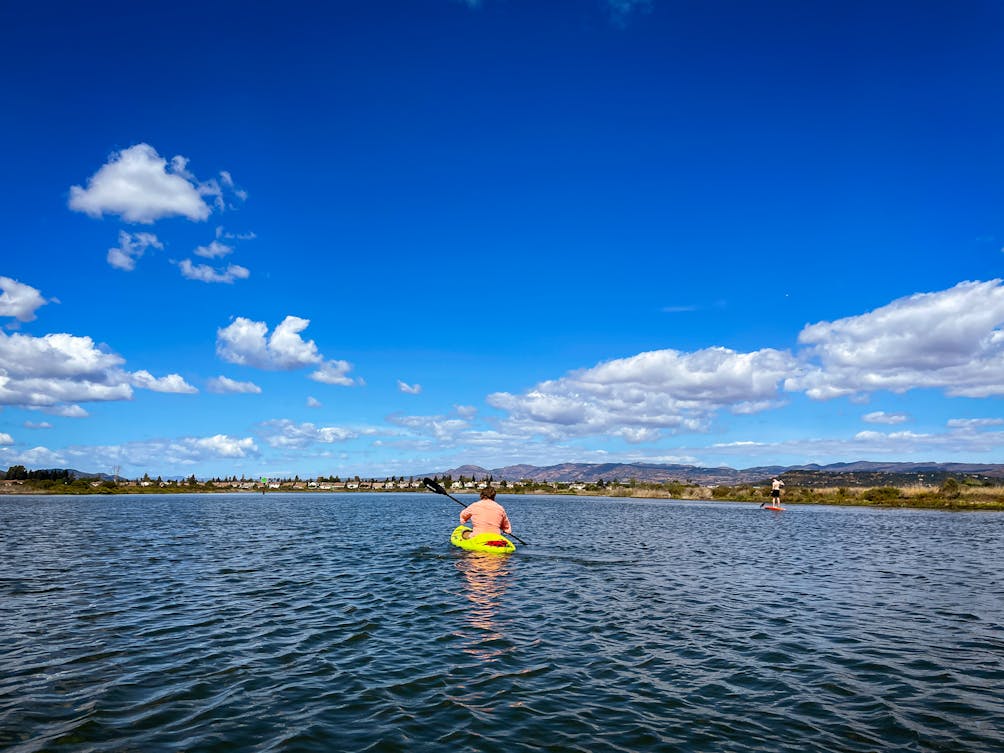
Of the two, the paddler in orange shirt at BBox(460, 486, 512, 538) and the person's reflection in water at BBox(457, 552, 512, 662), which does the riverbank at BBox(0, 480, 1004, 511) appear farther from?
the person's reflection in water at BBox(457, 552, 512, 662)

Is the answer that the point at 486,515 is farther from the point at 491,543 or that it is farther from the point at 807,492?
the point at 807,492

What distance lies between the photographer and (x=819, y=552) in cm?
3350

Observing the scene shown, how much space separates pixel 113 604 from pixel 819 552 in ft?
109

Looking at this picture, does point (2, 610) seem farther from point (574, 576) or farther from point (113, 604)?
point (574, 576)

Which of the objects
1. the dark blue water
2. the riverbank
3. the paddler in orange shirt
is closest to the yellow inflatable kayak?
the paddler in orange shirt

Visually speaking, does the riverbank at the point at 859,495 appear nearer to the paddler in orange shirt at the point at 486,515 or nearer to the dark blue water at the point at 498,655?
the dark blue water at the point at 498,655

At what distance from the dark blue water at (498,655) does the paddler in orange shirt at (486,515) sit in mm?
1792

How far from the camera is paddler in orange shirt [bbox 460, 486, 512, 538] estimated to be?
1101 inches

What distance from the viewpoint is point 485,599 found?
19.2 m

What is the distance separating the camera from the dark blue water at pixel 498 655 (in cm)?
898

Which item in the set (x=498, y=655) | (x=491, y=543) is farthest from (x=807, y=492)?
(x=498, y=655)

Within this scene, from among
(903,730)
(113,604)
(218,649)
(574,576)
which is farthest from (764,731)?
(113,604)

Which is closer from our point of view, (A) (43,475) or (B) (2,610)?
(B) (2,610)

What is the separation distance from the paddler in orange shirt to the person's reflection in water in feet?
4.18
